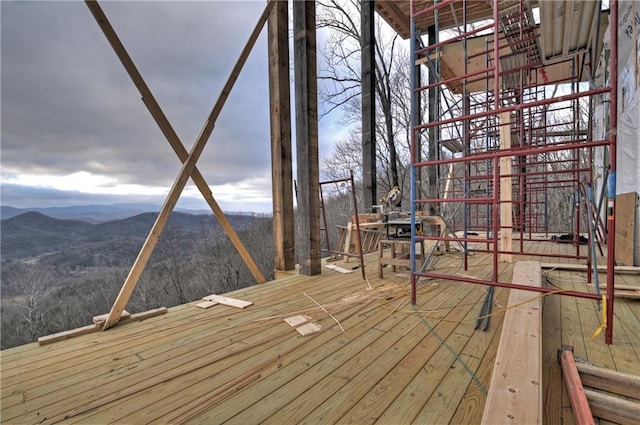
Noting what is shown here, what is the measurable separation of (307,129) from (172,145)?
1.66m

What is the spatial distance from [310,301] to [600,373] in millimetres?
1994

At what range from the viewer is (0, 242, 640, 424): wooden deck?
4.29 feet

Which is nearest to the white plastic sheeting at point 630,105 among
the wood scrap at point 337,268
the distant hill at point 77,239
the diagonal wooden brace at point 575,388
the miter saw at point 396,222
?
the miter saw at point 396,222

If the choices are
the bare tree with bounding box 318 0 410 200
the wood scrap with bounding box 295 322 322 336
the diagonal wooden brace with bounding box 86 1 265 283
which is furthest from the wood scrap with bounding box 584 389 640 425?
the bare tree with bounding box 318 0 410 200

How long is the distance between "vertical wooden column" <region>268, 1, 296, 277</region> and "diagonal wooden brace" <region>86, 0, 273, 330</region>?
1.38 feet

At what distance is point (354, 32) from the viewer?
392 inches

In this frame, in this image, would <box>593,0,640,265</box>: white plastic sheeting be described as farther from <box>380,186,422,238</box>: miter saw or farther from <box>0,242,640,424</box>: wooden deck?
<box>380,186,422,238</box>: miter saw

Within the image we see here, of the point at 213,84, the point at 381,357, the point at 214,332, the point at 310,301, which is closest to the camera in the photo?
the point at 381,357

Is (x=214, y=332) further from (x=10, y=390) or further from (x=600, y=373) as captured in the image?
(x=600, y=373)

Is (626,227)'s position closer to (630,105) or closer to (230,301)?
(630,105)

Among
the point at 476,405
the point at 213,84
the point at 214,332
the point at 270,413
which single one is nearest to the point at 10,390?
the point at 214,332

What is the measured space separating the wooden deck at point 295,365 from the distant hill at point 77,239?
2685mm

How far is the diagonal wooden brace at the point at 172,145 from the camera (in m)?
2.36

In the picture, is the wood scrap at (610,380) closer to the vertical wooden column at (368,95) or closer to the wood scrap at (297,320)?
the wood scrap at (297,320)
